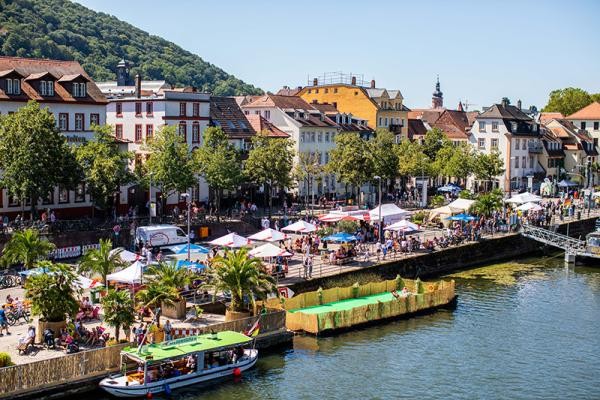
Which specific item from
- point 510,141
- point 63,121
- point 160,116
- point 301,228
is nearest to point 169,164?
point 63,121

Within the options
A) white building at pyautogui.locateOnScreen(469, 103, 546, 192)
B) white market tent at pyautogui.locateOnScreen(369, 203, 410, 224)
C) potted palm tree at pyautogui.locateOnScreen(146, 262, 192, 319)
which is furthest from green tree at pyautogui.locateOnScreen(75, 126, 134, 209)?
white building at pyautogui.locateOnScreen(469, 103, 546, 192)

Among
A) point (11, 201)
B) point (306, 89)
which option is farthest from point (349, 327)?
point (306, 89)

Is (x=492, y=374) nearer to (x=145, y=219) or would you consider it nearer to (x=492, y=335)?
(x=492, y=335)

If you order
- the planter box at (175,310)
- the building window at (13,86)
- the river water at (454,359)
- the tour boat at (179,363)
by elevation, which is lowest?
the river water at (454,359)

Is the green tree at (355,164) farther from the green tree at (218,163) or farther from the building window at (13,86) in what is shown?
the building window at (13,86)

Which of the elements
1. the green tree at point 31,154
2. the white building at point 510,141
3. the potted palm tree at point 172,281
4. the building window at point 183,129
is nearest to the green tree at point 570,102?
the white building at point 510,141

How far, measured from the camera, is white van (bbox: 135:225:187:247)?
6300cm

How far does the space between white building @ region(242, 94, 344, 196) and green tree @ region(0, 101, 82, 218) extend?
4073 centimetres

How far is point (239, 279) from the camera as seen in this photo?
46.3m

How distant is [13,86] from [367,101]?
2409 inches

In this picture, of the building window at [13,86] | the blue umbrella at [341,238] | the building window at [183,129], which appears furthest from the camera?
the building window at [183,129]

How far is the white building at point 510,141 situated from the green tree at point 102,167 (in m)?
67.9

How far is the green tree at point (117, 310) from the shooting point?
4019cm

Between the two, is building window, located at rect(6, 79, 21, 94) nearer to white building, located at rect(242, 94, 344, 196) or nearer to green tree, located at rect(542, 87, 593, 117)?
white building, located at rect(242, 94, 344, 196)
